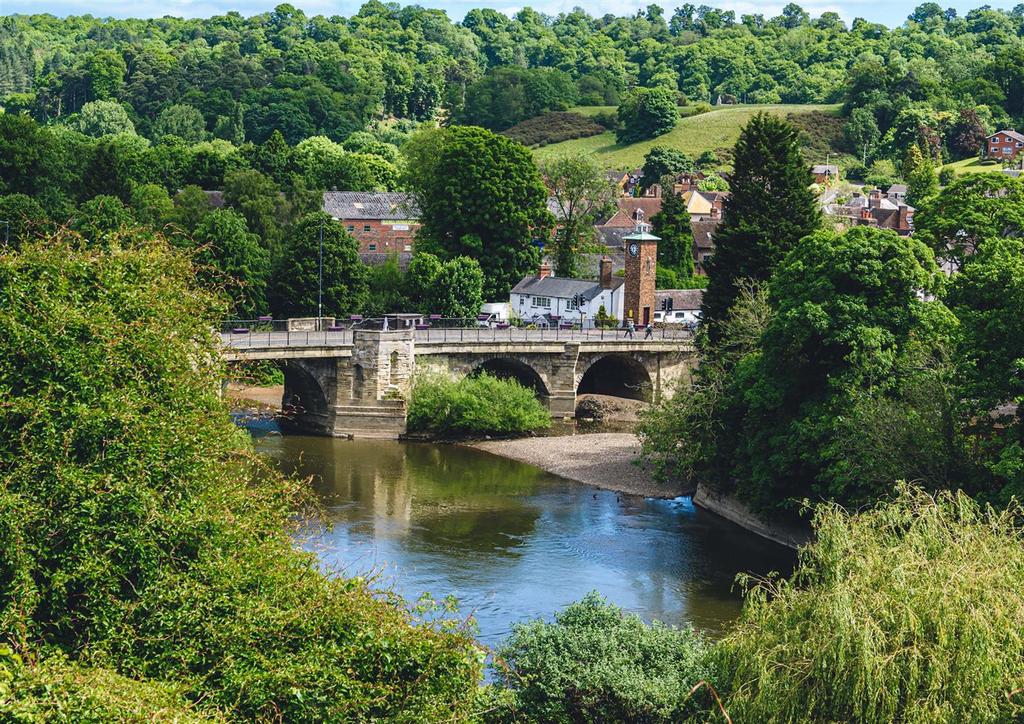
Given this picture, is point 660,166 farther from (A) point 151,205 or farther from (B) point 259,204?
(A) point 151,205

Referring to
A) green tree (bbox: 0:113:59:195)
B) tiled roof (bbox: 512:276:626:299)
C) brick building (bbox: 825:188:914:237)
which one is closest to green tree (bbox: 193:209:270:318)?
tiled roof (bbox: 512:276:626:299)

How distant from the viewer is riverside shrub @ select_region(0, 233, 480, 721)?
20.7 m

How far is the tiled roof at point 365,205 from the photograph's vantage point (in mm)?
102331

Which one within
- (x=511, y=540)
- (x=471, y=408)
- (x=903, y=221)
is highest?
(x=903, y=221)

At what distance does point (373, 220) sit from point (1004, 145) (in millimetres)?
75288

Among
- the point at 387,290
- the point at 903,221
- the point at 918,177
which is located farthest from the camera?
the point at 918,177

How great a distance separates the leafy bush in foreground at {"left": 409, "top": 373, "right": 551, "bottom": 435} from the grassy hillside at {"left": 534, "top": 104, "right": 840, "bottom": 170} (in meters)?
88.4

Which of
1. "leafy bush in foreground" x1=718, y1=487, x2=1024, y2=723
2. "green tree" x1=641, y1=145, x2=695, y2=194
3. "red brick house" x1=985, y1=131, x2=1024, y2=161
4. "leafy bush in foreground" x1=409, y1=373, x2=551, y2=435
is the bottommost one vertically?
"leafy bush in foreground" x1=409, y1=373, x2=551, y2=435

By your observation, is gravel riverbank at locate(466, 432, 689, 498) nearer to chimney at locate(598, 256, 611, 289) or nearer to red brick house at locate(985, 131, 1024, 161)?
chimney at locate(598, 256, 611, 289)

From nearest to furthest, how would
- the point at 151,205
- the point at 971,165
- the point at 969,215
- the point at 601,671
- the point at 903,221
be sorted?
the point at 601,671 → the point at 969,215 → the point at 151,205 → the point at 903,221 → the point at 971,165

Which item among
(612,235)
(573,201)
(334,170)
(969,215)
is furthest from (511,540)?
(334,170)

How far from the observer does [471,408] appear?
201 feet

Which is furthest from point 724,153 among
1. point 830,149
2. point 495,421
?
point 495,421

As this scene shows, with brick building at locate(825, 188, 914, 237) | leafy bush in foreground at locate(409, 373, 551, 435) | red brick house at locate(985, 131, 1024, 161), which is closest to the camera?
leafy bush in foreground at locate(409, 373, 551, 435)
